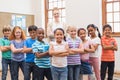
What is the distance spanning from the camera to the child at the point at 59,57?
352 cm

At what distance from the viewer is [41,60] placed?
3.66m

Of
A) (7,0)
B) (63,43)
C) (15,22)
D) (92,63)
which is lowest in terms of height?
(92,63)

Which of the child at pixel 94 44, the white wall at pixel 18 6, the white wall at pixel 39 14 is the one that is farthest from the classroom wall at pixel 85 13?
the child at pixel 94 44

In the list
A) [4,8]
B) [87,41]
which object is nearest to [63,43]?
[87,41]

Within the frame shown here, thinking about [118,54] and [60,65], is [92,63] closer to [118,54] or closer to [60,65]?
[60,65]

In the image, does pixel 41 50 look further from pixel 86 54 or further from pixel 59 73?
pixel 86 54

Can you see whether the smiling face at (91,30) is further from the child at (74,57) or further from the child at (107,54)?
the child at (74,57)

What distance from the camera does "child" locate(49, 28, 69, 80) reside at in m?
3.52

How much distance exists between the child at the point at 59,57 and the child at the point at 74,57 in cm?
25

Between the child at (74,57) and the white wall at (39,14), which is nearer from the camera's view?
the child at (74,57)

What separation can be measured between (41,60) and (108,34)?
151cm

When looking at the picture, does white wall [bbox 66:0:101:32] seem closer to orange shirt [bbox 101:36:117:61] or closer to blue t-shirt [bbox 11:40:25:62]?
orange shirt [bbox 101:36:117:61]

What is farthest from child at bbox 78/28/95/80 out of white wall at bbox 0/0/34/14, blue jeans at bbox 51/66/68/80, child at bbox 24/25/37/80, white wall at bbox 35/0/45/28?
white wall at bbox 35/0/45/28

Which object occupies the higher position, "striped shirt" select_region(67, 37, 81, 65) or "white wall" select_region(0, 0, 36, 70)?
"white wall" select_region(0, 0, 36, 70)
